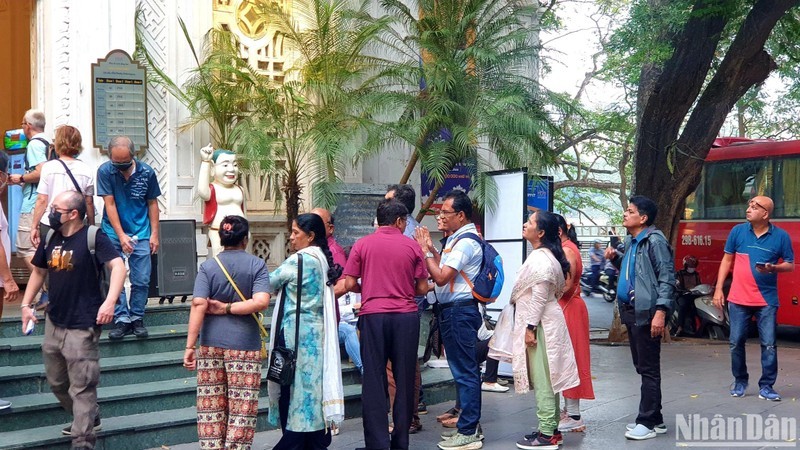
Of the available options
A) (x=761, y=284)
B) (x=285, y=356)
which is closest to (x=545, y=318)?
A: (x=285, y=356)

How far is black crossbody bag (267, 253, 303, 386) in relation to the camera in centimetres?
645

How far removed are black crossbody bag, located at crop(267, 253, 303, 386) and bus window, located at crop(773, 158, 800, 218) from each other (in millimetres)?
11146

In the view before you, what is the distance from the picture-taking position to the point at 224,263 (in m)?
6.39

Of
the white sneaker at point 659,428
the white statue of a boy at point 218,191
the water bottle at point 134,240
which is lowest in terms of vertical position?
the white sneaker at point 659,428

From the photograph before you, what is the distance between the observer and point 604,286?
2352 cm

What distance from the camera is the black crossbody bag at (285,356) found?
6445 millimetres

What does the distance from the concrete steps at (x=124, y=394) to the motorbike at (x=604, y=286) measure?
1432cm

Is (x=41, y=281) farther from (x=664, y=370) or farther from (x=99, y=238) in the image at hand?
(x=664, y=370)

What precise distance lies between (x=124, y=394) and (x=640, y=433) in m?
4.22

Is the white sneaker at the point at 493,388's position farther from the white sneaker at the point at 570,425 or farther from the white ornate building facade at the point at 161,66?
the white ornate building facade at the point at 161,66

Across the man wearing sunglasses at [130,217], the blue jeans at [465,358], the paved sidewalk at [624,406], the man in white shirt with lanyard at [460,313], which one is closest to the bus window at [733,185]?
the paved sidewalk at [624,406]

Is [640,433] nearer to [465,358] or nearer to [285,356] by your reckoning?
[465,358]

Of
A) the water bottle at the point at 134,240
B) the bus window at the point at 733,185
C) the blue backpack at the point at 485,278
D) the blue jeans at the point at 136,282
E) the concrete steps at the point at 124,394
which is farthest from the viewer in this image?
the bus window at the point at 733,185

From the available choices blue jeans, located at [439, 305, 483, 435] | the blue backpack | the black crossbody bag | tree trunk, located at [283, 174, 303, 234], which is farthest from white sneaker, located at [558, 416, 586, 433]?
tree trunk, located at [283, 174, 303, 234]
